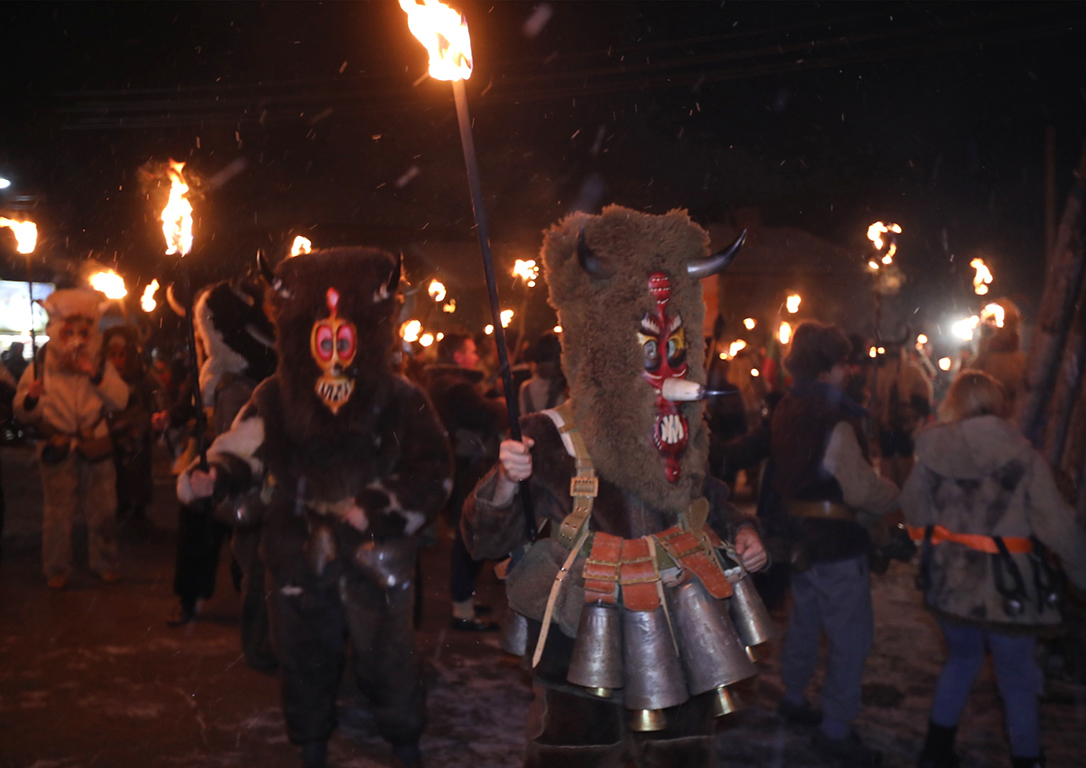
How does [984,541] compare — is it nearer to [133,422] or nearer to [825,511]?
[825,511]

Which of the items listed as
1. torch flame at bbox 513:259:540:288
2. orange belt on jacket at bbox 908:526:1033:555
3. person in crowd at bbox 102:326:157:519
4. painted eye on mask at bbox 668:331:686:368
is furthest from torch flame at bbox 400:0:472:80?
torch flame at bbox 513:259:540:288

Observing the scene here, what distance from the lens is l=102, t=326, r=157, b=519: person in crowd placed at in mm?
8398

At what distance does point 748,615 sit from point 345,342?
6.73 feet

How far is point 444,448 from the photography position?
411cm

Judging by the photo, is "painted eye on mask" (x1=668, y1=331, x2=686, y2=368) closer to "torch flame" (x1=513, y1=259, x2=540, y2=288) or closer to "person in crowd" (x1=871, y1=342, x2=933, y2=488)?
"person in crowd" (x1=871, y1=342, x2=933, y2=488)

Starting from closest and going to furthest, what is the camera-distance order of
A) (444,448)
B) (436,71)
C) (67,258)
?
(436,71) → (444,448) → (67,258)

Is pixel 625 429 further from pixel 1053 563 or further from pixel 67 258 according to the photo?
pixel 67 258

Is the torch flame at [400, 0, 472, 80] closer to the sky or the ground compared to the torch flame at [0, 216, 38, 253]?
closer to the ground

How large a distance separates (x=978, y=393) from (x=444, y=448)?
8.00 ft

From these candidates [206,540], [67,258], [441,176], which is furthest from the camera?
[441,176]

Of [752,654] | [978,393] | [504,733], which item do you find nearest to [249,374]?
[504,733]

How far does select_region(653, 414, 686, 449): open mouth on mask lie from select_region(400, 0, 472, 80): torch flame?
1.27m

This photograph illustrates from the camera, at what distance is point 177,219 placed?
347 cm

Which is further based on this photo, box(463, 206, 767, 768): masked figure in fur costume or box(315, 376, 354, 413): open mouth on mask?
box(315, 376, 354, 413): open mouth on mask
